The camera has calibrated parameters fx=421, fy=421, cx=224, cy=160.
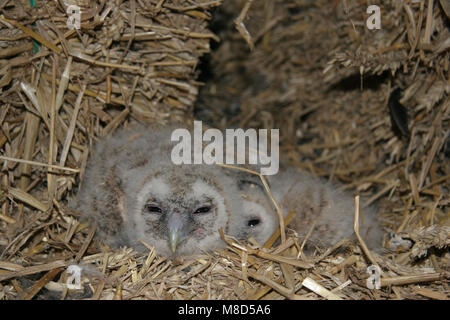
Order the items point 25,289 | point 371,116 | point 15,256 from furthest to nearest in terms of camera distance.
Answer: point 371,116 < point 15,256 < point 25,289

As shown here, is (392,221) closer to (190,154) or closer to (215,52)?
(190,154)

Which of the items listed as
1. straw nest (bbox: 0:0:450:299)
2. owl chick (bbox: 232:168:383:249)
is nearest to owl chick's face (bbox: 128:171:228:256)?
straw nest (bbox: 0:0:450:299)

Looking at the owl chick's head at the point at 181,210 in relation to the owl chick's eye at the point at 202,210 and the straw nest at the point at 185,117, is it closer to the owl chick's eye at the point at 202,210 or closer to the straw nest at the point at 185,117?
the owl chick's eye at the point at 202,210

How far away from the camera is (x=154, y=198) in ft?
10.3

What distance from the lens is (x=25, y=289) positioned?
114 inches

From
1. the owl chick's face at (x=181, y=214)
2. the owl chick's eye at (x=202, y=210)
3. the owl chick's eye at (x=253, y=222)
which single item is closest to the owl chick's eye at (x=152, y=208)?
the owl chick's face at (x=181, y=214)

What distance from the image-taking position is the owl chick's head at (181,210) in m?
3.08

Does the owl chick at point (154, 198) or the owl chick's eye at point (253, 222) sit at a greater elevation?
the owl chick at point (154, 198)

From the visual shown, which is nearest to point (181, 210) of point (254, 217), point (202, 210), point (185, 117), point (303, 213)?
point (202, 210)

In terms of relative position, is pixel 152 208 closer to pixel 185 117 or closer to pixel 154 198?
pixel 154 198

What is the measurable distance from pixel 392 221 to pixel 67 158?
9.73ft

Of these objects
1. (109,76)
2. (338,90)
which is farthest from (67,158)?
(338,90)

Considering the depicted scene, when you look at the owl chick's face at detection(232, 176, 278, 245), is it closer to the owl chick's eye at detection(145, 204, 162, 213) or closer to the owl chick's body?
the owl chick's body

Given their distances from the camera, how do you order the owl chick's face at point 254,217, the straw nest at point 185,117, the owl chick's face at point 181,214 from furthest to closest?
1. the owl chick's face at point 254,217
2. the owl chick's face at point 181,214
3. the straw nest at point 185,117
